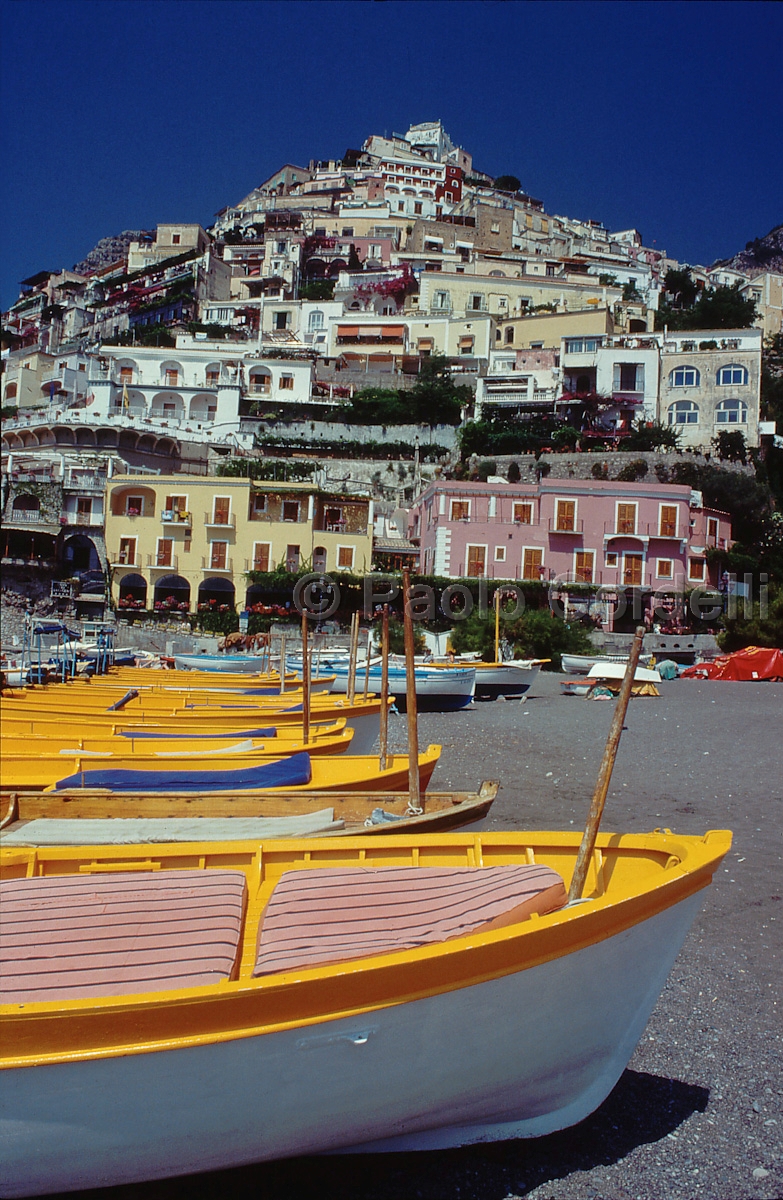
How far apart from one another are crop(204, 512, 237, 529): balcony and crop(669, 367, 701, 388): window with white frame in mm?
27999

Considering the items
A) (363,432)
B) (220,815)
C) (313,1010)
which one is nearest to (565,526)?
(363,432)

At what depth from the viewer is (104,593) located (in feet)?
132

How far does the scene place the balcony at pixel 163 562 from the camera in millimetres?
39719

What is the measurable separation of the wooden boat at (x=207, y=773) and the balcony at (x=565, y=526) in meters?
29.8

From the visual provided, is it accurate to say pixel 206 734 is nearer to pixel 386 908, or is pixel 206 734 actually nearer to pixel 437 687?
pixel 386 908

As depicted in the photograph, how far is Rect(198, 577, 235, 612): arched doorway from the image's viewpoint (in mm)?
39906

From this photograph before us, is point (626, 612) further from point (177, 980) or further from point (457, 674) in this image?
point (177, 980)

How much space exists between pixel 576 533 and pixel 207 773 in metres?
31.7

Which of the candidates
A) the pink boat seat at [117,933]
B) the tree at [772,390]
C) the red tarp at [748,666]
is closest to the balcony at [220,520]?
the red tarp at [748,666]

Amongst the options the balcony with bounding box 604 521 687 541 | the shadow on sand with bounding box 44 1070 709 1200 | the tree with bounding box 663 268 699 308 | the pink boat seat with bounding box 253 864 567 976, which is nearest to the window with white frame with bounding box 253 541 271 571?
the balcony with bounding box 604 521 687 541

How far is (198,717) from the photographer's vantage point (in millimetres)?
15586

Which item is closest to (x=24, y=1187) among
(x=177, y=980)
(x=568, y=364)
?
(x=177, y=980)

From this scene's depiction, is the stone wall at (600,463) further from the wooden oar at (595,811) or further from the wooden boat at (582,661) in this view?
the wooden oar at (595,811)

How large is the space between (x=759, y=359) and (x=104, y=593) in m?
38.6
